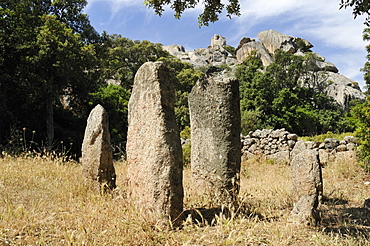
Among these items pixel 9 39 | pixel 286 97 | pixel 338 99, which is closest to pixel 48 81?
pixel 9 39

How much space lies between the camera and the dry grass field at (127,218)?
3568 millimetres

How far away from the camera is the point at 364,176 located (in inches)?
397

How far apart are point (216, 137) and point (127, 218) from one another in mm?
2554

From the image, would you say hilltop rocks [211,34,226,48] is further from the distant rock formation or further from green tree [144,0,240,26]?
green tree [144,0,240,26]

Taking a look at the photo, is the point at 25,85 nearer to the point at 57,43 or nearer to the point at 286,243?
the point at 57,43

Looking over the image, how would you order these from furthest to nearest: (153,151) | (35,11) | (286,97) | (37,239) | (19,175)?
(286,97)
(35,11)
(19,175)
(153,151)
(37,239)

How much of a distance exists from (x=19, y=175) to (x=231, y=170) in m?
4.78

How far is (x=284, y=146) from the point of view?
14.6m

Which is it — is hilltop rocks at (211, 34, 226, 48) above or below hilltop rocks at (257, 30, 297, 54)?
above

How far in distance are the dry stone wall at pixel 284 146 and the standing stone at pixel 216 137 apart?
7.63 meters

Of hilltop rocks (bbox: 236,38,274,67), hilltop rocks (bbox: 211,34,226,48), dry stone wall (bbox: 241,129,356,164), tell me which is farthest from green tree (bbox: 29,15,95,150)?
hilltop rocks (bbox: 211,34,226,48)

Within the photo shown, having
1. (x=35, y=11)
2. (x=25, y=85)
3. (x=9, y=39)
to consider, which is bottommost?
(x=25, y=85)

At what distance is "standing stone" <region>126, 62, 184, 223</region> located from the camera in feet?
13.4

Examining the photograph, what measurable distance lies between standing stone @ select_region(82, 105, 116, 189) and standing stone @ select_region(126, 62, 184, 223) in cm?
168
